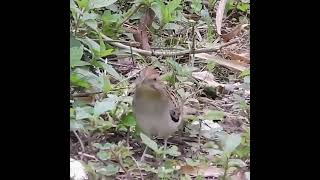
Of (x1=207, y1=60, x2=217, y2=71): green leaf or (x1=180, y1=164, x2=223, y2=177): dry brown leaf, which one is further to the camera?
(x1=207, y1=60, x2=217, y2=71): green leaf

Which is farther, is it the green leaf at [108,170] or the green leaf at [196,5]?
the green leaf at [196,5]

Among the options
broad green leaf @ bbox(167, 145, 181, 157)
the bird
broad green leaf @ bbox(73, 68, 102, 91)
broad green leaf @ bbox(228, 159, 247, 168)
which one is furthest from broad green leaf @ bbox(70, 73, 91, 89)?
broad green leaf @ bbox(228, 159, 247, 168)

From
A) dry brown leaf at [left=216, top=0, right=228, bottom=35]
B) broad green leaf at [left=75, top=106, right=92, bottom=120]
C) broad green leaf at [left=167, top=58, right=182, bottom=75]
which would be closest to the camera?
broad green leaf at [left=75, top=106, right=92, bottom=120]

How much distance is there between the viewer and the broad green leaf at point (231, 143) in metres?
1.47

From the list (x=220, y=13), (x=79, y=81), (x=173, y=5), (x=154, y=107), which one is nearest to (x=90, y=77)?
(x=79, y=81)

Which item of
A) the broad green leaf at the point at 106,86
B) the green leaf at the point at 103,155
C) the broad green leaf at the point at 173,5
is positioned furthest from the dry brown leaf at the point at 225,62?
the green leaf at the point at 103,155

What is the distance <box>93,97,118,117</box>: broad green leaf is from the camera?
1.47 meters

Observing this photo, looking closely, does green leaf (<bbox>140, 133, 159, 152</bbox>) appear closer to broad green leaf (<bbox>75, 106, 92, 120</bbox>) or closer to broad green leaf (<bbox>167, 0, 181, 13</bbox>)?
broad green leaf (<bbox>75, 106, 92, 120</bbox>)

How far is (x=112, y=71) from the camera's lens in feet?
5.07

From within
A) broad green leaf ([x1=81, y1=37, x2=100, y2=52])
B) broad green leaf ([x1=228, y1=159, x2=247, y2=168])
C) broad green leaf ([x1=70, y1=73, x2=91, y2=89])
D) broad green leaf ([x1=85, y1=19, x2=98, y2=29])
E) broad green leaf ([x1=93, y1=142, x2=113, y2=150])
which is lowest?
broad green leaf ([x1=228, y1=159, x2=247, y2=168])

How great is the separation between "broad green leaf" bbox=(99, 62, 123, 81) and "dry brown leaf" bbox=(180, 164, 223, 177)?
25cm

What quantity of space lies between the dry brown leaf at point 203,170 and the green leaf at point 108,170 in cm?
14

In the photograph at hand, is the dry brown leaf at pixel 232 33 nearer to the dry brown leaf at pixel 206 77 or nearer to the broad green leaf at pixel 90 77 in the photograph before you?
the dry brown leaf at pixel 206 77

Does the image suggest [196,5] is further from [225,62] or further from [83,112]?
[83,112]
